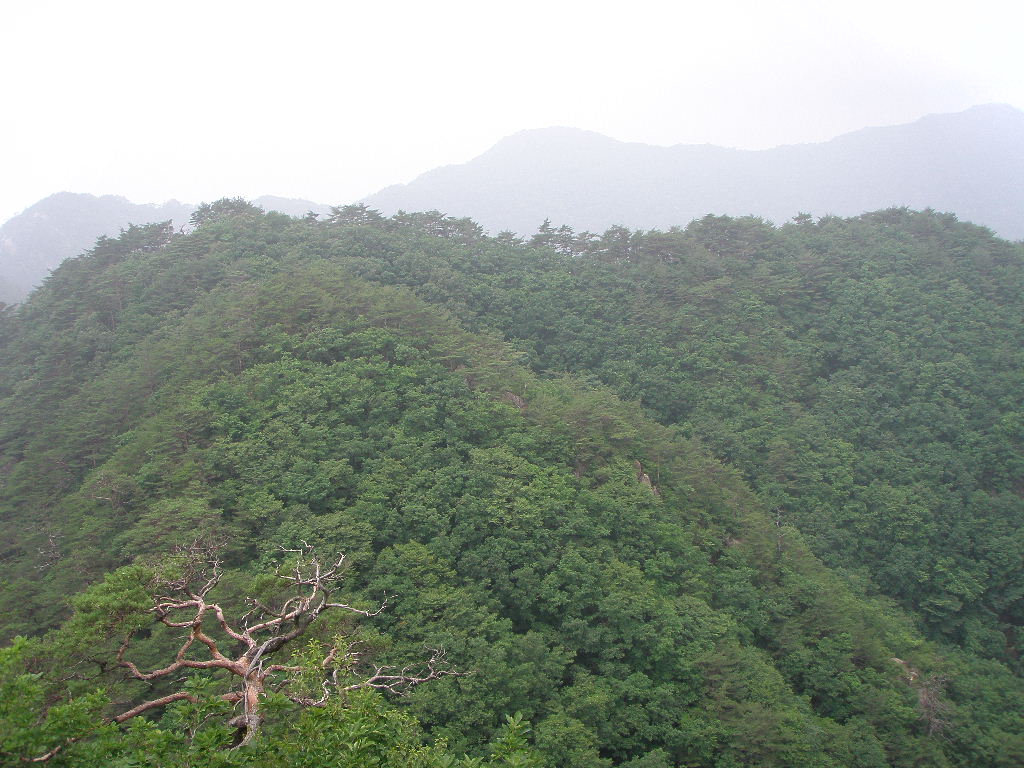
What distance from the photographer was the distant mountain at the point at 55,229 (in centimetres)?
6575

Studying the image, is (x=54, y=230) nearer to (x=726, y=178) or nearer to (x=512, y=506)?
(x=512, y=506)

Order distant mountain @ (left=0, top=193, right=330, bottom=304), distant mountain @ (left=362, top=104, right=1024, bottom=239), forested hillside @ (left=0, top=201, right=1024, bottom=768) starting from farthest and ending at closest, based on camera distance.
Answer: distant mountain @ (left=362, top=104, right=1024, bottom=239)
distant mountain @ (left=0, top=193, right=330, bottom=304)
forested hillside @ (left=0, top=201, right=1024, bottom=768)

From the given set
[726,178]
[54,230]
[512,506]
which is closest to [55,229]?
[54,230]

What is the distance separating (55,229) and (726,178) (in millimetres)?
121325

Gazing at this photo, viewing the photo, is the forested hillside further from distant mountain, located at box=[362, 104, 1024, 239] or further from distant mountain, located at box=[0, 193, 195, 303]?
distant mountain, located at box=[362, 104, 1024, 239]

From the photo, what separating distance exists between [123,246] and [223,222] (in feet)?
23.3

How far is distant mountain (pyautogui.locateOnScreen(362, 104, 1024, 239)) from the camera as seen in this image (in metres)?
98.6

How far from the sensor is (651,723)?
12.0 metres

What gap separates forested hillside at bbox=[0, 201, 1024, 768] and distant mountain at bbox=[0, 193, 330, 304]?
145ft

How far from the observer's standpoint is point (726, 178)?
389ft

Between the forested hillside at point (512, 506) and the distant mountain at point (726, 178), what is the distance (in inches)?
2891

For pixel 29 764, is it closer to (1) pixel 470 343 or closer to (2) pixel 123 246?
(1) pixel 470 343

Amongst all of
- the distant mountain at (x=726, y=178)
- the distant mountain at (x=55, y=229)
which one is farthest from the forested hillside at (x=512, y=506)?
the distant mountain at (x=726, y=178)

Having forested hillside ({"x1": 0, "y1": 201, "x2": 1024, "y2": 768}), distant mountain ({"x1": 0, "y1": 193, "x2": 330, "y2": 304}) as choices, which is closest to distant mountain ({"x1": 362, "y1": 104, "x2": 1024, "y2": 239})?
distant mountain ({"x1": 0, "y1": 193, "x2": 330, "y2": 304})
